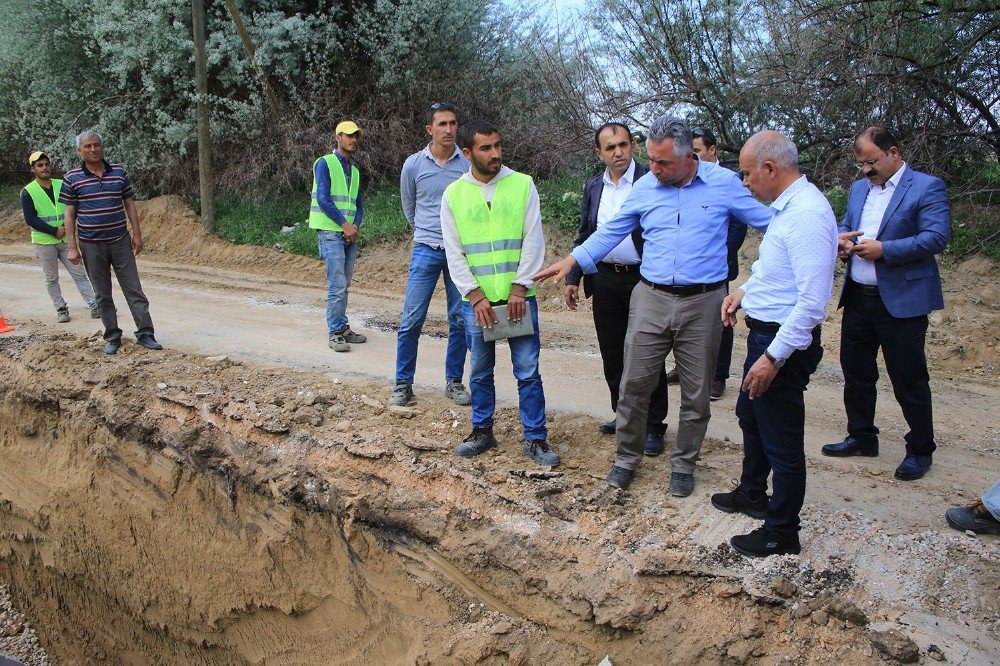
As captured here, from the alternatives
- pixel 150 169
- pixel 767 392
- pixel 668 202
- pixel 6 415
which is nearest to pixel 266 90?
pixel 150 169

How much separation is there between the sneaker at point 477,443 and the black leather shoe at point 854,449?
2.15 meters

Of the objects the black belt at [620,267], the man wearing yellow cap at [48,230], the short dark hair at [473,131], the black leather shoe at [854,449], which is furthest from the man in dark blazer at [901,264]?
the man wearing yellow cap at [48,230]

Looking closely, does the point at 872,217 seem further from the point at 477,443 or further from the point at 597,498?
the point at 477,443

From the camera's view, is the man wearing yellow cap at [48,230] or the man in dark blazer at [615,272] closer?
the man in dark blazer at [615,272]

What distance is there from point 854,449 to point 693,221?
1956 millimetres

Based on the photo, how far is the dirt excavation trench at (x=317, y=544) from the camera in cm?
352

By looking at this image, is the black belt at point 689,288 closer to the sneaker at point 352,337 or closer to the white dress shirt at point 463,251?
the white dress shirt at point 463,251

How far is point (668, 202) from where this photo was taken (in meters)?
4.03

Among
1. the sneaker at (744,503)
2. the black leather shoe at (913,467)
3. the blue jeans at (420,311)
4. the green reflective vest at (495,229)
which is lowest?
the sneaker at (744,503)

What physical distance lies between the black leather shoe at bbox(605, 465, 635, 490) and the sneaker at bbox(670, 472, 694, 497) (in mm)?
244

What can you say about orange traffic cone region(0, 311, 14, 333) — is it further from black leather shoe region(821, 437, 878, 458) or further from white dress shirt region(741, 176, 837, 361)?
black leather shoe region(821, 437, 878, 458)

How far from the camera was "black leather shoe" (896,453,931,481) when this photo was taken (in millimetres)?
4344

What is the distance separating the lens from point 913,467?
4375 mm

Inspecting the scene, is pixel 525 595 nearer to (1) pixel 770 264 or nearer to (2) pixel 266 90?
(1) pixel 770 264
